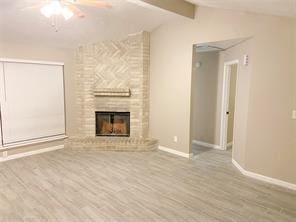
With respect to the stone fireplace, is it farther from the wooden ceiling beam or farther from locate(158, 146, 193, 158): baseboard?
the wooden ceiling beam

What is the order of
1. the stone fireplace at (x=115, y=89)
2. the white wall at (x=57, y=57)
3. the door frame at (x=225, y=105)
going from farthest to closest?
the stone fireplace at (x=115, y=89) → the door frame at (x=225, y=105) → the white wall at (x=57, y=57)

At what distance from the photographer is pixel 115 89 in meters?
5.05

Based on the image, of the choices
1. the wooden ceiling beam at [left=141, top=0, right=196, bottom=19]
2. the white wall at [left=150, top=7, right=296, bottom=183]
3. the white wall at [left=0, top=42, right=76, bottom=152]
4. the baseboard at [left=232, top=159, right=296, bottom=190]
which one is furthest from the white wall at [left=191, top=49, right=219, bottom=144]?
the white wall at [left=0, top=42, right=76, bottom=152]

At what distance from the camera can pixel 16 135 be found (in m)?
4.43

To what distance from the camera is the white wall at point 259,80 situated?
323cm

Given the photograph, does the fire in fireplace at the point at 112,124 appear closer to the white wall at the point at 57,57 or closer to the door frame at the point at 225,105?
the white wall at the point at 57,57

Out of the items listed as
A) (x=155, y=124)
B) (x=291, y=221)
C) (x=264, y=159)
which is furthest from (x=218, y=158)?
(x=291, y=221)

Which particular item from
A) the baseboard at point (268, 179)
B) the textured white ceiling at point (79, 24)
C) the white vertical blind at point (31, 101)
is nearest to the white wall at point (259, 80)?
the baseboard at point (268, 179)

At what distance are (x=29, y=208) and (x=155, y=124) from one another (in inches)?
121

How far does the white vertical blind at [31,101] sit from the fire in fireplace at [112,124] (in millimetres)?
843

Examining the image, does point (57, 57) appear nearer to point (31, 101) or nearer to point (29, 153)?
point (31, 101)

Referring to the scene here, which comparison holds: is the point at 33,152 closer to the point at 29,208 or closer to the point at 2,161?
the point at 2,161

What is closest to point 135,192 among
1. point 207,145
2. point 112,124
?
point 112,124

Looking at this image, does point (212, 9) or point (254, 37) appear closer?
point (254, 37)
